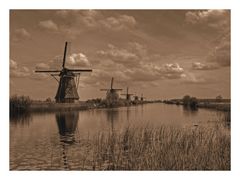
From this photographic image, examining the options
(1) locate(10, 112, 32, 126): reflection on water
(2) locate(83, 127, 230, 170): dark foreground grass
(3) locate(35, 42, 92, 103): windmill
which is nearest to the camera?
(2) locate(83, 127, 230, 170): dark foreground grass

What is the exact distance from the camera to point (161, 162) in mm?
6480

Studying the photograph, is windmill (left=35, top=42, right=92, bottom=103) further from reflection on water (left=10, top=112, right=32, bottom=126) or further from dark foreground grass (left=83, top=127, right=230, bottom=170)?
dark foreground grass (left=83, top=127, right=230, bottom=170)

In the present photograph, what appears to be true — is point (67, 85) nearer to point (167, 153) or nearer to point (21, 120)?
point (21, 120)

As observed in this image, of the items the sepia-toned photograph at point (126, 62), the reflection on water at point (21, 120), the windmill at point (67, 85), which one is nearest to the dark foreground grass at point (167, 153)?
the sepia-toned photograph at point (126, 62)

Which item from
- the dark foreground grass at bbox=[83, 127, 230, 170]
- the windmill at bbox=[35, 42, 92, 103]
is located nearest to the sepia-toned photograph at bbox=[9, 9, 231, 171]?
the dark foreground grass at bbox=[83, 127, 230, 170]

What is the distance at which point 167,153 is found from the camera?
6723 millimetres

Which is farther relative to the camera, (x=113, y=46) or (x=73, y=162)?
(x=113, y=46)

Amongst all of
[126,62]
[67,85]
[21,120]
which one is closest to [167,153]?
[126,62]

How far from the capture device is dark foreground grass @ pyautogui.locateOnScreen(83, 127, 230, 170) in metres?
6.49

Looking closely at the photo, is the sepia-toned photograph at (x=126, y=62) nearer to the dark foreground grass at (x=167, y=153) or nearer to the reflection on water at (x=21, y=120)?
the dark foreground grass at (x=167, y=153)

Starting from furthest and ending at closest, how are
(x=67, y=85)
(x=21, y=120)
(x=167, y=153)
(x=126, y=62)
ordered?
1. (x=67, y=85)
2. (x=21, y=120)
3. (x=126, y=62)
4. (x=167, y=153)

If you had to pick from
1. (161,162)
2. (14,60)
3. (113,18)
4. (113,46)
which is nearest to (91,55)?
(113,46)

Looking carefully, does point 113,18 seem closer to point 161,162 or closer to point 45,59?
point 45,59
